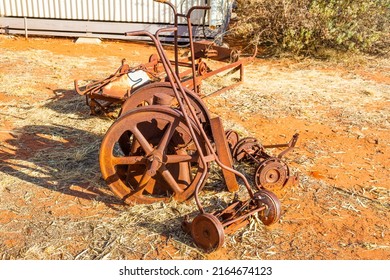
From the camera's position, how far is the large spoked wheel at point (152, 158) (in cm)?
414

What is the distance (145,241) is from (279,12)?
8.57 meters

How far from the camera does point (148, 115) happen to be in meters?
4.14

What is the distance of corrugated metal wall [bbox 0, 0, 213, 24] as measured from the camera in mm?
12422

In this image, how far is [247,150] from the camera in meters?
5.09

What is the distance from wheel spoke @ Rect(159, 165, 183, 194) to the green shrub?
7102 millimetres

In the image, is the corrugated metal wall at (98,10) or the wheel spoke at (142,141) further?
the corrugated metal wall at (98,10)

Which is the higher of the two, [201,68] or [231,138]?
[201,68]

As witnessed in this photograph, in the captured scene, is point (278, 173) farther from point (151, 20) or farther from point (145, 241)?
point (151, 20)

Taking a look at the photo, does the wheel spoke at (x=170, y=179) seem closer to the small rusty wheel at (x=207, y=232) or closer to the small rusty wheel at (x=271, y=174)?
the small rusty wheel at (x=207, y=232)

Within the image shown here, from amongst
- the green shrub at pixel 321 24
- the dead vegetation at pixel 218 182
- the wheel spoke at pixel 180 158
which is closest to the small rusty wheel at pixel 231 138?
the dead vegetation at pixel 218 182

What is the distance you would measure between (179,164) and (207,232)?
88 centimetres

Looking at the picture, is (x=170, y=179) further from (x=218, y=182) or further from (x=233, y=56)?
(x=233, y=56)

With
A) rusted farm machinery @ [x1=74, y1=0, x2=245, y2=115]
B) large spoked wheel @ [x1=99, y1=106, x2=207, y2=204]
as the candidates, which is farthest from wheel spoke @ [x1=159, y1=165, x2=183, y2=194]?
rusted farm machinery @ [x1=74, y1=0, x2=245, y2=115]

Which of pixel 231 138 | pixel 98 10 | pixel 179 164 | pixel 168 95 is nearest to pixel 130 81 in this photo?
pixel 231 138
